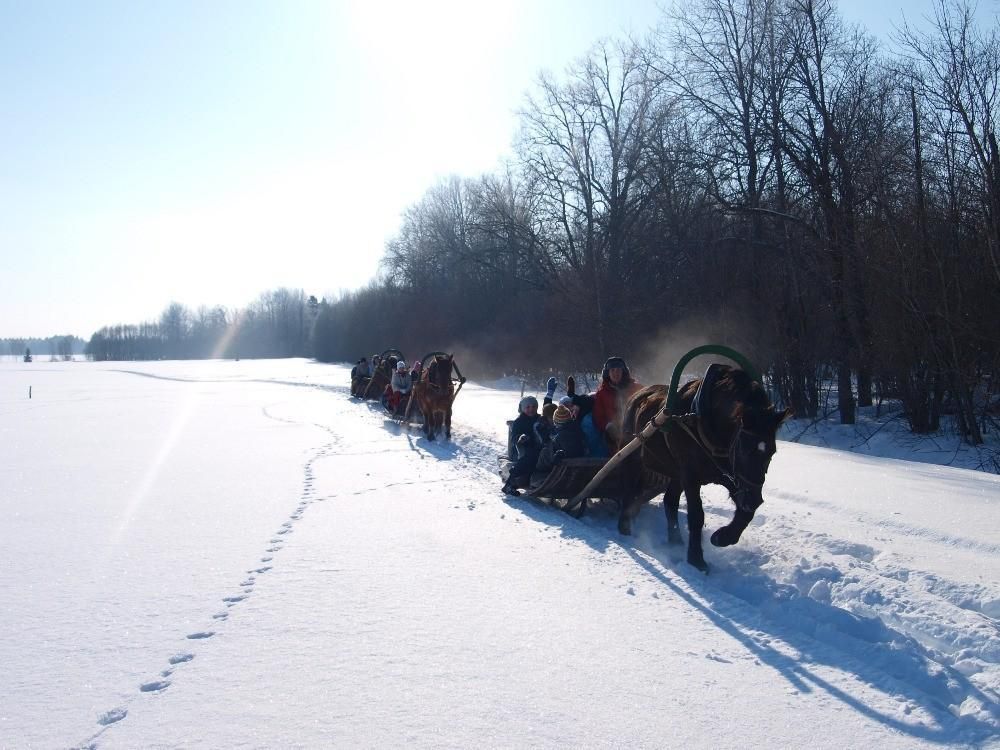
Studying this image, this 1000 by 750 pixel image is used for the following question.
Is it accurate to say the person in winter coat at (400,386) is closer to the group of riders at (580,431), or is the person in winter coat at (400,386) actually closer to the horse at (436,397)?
the horse at (436,397)

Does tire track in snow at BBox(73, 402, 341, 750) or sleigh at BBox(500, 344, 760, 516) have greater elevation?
sleigh at BBox(500, 344, 760, 516)

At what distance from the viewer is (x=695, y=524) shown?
5.55 metres

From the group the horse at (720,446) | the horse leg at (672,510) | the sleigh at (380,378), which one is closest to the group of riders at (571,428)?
the horse leg at (672,510)

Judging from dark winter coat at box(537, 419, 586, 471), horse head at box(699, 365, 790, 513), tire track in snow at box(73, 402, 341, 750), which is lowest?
tire track in snow at box(73, 402, 341, 750)

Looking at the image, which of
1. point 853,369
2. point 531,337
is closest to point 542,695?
point 853,369

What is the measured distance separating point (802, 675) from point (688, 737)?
0.93 metres

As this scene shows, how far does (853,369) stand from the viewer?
15.9 m

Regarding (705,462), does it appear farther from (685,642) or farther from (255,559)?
(255,559)

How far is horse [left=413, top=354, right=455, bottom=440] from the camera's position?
13930mm

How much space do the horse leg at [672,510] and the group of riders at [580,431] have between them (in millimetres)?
1210

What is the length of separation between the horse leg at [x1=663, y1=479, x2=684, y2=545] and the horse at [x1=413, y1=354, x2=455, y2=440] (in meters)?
7.86

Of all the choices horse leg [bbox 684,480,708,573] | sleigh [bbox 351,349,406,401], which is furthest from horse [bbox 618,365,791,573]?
sleigh [bbox 351,349,406,401]

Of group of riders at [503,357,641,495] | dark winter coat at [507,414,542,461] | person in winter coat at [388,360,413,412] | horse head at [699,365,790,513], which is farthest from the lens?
person in winter coat at [388,360,413,412]

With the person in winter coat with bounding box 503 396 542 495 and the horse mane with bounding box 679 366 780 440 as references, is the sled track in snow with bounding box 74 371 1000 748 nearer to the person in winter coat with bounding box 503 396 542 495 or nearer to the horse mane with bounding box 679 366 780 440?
the horse mane with bounding box 679 366 780 440
